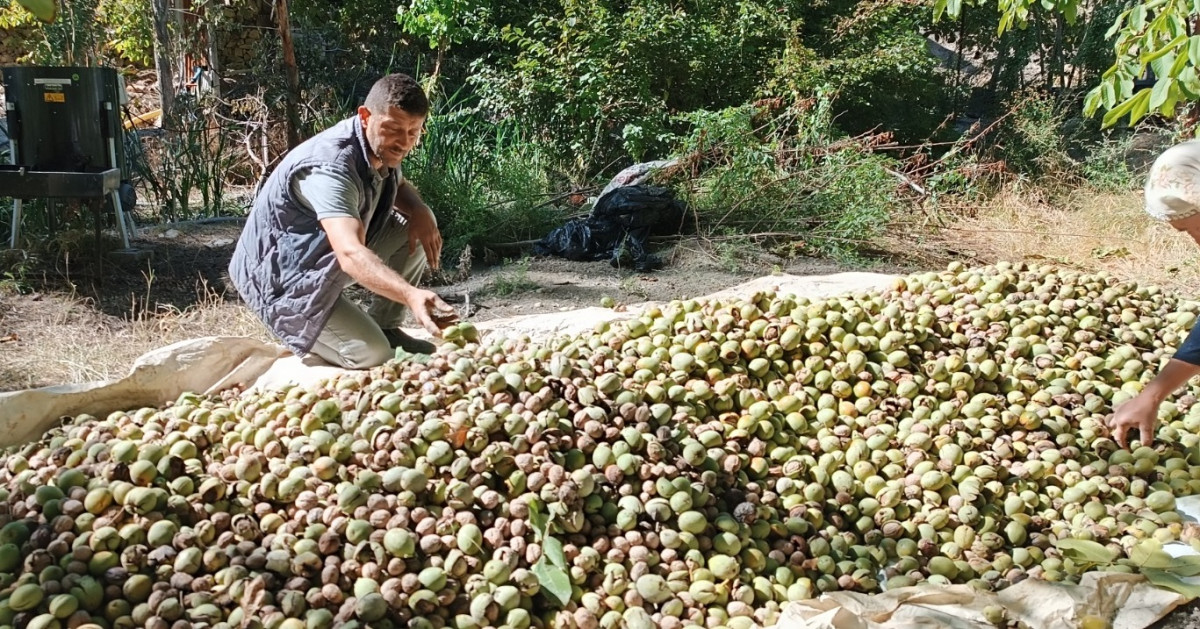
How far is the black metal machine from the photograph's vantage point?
5953mm

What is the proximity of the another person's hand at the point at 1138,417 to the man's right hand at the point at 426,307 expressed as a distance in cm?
178

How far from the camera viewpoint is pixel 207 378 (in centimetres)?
291

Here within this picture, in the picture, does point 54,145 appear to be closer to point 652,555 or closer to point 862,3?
point 652,555

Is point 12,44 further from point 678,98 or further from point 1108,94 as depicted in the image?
point 1108,94

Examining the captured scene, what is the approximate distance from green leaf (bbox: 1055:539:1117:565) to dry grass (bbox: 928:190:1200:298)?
11.9 feet

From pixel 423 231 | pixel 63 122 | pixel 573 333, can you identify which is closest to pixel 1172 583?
pixel 573 333

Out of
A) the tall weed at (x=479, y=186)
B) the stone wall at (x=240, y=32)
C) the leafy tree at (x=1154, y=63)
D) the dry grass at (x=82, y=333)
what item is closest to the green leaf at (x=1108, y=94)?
the leafy tree at (x=1154, y=63)

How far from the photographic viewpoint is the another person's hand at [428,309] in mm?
2533

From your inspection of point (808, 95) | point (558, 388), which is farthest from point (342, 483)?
point (808, 95)

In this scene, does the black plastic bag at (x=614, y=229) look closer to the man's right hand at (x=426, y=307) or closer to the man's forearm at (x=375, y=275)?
the man's forearm at (x=375, y=275)

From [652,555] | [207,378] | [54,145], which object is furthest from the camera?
[54,145]

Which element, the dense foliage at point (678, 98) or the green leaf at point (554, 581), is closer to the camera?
the green leaf at point (554, 581)

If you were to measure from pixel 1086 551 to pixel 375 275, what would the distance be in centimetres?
197

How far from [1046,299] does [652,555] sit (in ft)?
6.76
